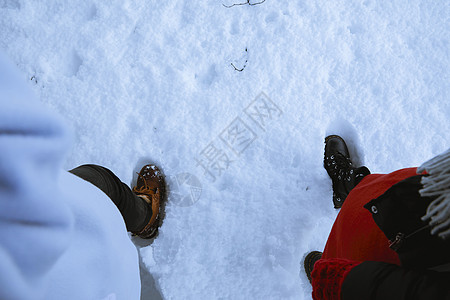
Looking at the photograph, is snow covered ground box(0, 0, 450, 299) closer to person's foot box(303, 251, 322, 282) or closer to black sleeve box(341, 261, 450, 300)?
person's foot box(303, 251, 322, 282)

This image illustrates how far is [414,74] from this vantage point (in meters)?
1.42

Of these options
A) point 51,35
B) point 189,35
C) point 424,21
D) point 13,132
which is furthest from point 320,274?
point 51,35

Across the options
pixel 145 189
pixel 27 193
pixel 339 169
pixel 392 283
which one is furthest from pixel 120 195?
pixel 339 169

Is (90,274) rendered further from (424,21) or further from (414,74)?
(424,21)

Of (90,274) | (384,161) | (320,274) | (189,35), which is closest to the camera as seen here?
(90,274)

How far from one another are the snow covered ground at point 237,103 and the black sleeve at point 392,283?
712 millimetres

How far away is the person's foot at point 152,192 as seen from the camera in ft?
4.12

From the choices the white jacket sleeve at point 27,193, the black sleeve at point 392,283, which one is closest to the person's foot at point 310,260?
the black sleeve at point 392,283

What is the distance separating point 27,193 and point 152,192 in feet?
3.17

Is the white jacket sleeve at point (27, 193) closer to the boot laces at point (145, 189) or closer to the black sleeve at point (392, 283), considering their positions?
the black sleeve at point (392, 283)

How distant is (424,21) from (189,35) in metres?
1.25

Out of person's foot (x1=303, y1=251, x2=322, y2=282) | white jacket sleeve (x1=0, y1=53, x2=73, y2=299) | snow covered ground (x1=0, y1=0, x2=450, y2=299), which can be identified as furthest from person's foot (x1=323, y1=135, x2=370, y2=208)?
white jacket sleeve (x1=0, y1=53, x2=73, y2=299)

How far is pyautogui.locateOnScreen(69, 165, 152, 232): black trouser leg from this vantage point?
2.88ft

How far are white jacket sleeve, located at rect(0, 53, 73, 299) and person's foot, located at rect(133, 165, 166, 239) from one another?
869 millimetres
